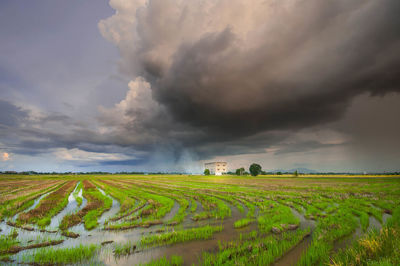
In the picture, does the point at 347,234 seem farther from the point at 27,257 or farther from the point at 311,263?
the point at 27,257

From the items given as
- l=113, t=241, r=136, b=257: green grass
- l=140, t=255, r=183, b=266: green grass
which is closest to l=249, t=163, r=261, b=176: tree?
l=113, t=241, r=136, b=257: green grass

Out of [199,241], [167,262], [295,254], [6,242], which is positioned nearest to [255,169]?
[199,241]

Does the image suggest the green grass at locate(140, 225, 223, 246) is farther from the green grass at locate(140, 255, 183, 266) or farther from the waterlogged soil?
the green grass at locate(140, 255, 183, 266)

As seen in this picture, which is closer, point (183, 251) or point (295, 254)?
point (295, 254)

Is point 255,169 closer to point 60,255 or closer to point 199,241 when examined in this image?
point 199,241

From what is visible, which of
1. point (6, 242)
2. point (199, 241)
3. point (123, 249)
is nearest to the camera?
point (123, 249)

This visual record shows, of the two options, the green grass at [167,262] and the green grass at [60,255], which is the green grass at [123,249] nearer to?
the green grass at [60,255]

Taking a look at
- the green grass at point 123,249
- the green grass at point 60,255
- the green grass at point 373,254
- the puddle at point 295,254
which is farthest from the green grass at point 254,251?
the green grass at point 60,255

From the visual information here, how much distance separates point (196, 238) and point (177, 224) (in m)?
3.66

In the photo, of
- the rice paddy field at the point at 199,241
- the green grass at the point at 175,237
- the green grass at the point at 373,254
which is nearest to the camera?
the green grass at the point at 373,254

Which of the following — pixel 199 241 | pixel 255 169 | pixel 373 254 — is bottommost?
pixel 199 241

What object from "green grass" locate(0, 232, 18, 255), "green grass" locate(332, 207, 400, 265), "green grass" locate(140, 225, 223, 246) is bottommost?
"green grass" locate(140, 225, 223, 246)

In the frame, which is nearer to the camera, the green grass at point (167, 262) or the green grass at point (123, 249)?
the green grass at point (167, 262)

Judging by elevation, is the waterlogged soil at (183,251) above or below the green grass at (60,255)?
below
